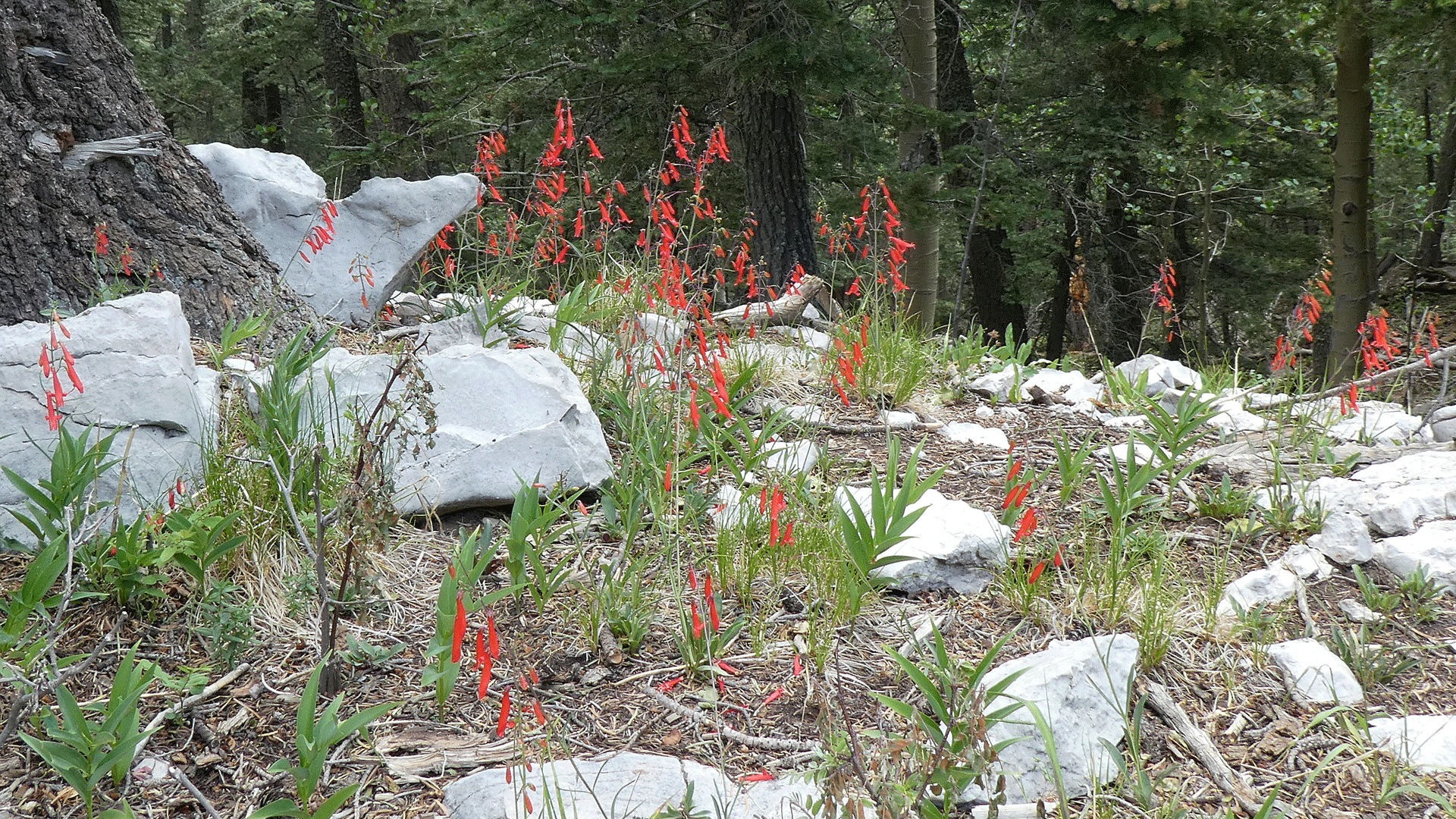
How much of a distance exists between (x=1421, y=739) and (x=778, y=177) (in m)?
5.15

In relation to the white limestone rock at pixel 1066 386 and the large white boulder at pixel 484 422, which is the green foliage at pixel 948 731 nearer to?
the large white boulder at pixel 484 422

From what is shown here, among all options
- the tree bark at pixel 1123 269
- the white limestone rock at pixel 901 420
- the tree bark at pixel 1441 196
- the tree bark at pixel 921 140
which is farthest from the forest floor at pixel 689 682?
the tree bark at pixel 1441 196

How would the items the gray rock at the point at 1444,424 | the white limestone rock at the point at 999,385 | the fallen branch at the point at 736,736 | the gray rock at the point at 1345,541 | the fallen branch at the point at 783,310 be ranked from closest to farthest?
the fallen branch at the point at 736,736 < the gray rock at the point at 1345,541 < the gray rock at the point at 1444,424 < the white limestone rock at the point at 999,385 < the fallen branch at the point at 783,310

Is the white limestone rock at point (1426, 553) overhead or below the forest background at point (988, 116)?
below

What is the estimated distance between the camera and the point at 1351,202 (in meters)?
8.02

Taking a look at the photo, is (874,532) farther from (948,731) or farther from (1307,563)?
(1307,563)

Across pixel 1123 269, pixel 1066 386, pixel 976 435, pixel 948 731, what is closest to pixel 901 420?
pixel 976 435

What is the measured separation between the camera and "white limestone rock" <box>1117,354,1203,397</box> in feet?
15.0

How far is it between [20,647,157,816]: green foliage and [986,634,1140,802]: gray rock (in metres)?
1.66

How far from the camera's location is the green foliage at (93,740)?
1.71 m

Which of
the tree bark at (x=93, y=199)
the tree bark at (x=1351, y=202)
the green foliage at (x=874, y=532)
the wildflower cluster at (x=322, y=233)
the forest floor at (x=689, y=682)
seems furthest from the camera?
the tree bark at (x=1351, y=202)

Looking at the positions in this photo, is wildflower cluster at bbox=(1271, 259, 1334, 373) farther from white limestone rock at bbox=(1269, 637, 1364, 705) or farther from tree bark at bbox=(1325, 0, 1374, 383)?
tree bark at bbox=(1325, 0, 1374, 383)

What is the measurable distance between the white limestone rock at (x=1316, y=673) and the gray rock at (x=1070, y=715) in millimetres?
460

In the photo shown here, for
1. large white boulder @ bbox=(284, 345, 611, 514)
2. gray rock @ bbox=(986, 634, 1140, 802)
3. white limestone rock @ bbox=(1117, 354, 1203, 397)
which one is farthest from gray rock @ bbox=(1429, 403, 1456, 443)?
large white boulder @ bbox=(284, 345, 611, 514)
